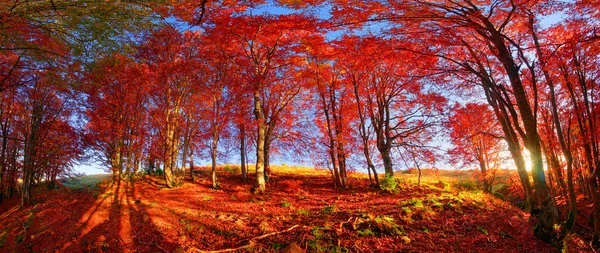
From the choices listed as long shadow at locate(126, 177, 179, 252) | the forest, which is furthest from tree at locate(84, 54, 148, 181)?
long shadow at locate(126, 177, 179, 252)

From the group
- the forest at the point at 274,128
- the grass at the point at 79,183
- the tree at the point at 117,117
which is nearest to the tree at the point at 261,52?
the forest at the point at 274,128

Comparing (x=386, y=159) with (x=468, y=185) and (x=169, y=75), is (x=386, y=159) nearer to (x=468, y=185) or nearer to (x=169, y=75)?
(x=468, y=185)

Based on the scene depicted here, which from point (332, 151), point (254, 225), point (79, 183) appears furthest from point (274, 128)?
point (79, 183)

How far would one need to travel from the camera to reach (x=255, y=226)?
22.7 ft

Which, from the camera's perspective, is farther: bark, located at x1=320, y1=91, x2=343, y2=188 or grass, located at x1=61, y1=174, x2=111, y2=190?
grass, located at x1=61, y1=174, x2=111, y2=190

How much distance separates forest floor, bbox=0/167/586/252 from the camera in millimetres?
6016

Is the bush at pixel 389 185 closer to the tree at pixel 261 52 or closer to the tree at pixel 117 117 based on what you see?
the tree at pixel 261 52

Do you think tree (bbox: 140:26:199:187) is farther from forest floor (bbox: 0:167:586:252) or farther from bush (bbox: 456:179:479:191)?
bush (bbox: 456:179:479:191)

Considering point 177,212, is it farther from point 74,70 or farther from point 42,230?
point 74,70

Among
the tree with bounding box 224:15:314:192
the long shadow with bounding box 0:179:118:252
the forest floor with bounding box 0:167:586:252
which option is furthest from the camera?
the tree with bounding box 224:15:314:192

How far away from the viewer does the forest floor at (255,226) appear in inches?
237

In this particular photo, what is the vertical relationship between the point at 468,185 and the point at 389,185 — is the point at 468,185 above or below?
below

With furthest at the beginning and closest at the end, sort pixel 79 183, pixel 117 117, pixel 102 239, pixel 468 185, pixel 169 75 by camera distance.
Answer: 1. pixel 79 183
2. pixel 468 185
3. pixel 117 117
4. pixel 169 75
5. pixel 102 239

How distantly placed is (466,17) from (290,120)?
11935 millimetres
